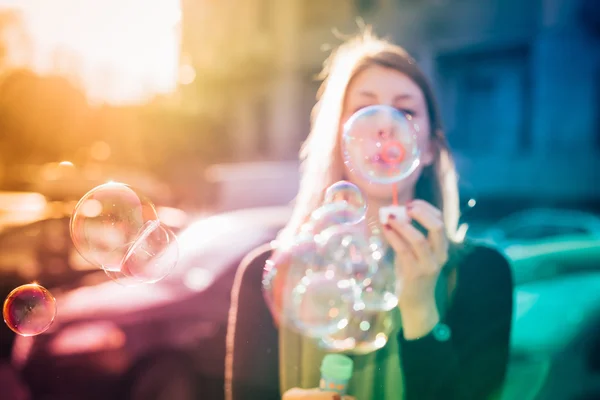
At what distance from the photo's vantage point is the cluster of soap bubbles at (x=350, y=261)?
5.99 feet

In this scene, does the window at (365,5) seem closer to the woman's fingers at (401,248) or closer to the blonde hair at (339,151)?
the blonde hair at (339,151)

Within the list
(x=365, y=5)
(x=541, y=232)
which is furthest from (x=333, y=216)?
(x=365, y=5)

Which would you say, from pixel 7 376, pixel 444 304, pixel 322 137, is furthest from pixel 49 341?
pixel 444 304

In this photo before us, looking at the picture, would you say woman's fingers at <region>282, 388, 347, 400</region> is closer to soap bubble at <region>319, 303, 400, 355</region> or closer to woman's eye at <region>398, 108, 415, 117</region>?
soap bubble at <region>319, 303, 400, 355</region>

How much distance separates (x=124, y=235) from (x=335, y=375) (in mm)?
1206

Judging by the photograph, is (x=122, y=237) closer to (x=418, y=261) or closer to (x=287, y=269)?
(x=287, y=269)

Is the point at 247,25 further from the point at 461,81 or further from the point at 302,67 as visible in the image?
the point at 461,81

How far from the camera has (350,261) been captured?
1.90m

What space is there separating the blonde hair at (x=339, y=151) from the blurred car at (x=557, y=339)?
25.4 inches

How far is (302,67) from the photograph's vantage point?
37.7 feet

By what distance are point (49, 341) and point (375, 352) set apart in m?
1.99

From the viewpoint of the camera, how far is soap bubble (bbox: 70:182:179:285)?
7.98 feet

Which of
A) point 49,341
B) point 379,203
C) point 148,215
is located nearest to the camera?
point 379,203

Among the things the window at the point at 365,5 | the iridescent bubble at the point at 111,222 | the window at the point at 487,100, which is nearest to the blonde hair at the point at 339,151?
the iridescent bubble at the point at 111,222
